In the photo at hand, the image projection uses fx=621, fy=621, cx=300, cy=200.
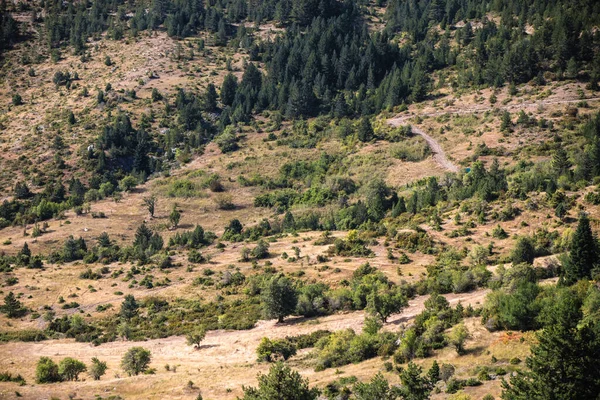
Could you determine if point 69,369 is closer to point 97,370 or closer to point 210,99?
point 97,370

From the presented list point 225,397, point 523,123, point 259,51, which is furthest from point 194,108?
point 225,397

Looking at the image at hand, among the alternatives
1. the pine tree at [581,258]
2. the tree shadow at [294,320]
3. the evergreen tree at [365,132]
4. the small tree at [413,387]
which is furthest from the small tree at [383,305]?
the evergreen tree at [365,132]

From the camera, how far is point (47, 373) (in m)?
53.9

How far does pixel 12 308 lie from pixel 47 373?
84.8 ft

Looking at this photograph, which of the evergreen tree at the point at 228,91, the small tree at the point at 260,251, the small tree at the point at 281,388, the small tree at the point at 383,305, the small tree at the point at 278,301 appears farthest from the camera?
the evergreen tree at the point at 228,91

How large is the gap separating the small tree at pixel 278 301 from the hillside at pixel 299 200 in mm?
420

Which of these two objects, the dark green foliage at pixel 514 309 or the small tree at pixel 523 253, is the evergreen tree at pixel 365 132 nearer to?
the small tree at pixel 523 253

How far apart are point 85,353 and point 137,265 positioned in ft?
90.1

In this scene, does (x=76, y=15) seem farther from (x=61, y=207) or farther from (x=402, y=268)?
(x=402, y=268)

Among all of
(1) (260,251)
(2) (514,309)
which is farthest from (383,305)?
(1) (260,251)

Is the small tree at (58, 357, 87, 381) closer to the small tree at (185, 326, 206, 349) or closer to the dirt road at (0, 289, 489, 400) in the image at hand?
the dirt road at (0, 289, 489, 400)

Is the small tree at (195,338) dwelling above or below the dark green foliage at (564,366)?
below

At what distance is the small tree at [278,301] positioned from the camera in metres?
67.0

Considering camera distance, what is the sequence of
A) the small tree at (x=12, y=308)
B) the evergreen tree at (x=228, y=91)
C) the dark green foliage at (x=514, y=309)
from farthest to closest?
1. the evergreen tree at (x=228, y=91)
2. the small tree at (x=12, y=308)
3. the dark green foliage at (x=514, y=309)
